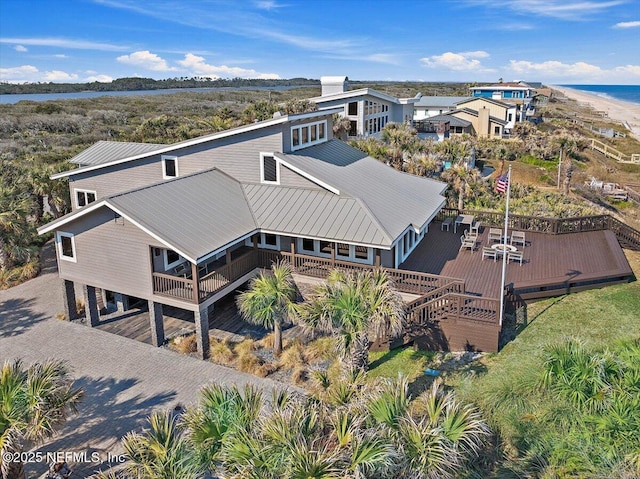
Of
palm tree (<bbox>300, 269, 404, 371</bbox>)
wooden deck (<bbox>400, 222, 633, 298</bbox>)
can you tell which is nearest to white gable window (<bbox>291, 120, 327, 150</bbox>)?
wooden deck (<bbox>400, 222, 633, 298</bbox>)

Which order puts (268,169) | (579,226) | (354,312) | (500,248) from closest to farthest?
(354,312)
(268,169)
(500,248)
(579,226)

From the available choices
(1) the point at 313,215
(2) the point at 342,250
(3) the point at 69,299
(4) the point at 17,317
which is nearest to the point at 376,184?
(2) the point at 342,250

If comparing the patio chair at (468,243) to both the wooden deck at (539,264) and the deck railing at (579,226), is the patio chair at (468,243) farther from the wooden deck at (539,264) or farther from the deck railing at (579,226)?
the deck railing at (579,226)

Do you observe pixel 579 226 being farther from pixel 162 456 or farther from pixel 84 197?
pixel 84 197

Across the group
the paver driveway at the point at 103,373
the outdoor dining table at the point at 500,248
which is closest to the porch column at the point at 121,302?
the paver driveway at the point at 103,373

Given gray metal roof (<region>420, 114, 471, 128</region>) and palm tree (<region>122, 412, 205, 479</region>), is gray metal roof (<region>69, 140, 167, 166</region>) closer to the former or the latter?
palm tree (<region>122, 412, 205, 479</region>)

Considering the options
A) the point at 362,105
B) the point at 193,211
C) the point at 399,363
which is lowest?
the point at 399,363

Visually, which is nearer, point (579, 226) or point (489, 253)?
point (489, 253)
